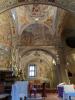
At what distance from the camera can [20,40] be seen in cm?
2127

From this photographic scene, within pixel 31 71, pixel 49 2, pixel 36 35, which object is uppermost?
pixel 36 35

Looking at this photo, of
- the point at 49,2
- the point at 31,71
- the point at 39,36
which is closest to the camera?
the point at 49,2

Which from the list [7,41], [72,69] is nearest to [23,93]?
[7,41]

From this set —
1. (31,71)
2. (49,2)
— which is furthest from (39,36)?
(31,71)

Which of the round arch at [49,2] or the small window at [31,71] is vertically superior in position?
the round arch at [49,2]

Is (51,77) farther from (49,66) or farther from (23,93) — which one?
(23,93)

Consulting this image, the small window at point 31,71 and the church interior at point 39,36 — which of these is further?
the small window at point 31,71

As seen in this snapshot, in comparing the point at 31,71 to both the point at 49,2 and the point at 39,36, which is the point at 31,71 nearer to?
the point at 39,36

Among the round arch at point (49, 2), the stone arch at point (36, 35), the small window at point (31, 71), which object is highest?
the stone arch at point (36, 35)

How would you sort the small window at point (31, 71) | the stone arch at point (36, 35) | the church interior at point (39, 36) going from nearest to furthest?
the church interior at point (39, 36) < the stone arch at point (36, 35) < the small window at point (31, 71)

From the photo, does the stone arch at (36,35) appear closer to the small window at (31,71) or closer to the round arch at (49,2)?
the round arch at (49,2)

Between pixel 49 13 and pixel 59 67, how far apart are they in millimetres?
5198

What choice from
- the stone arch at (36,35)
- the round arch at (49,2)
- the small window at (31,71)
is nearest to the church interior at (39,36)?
the stone arch at (36,35)

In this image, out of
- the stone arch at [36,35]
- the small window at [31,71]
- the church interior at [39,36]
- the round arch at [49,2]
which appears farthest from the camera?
the small window at [31,71]
